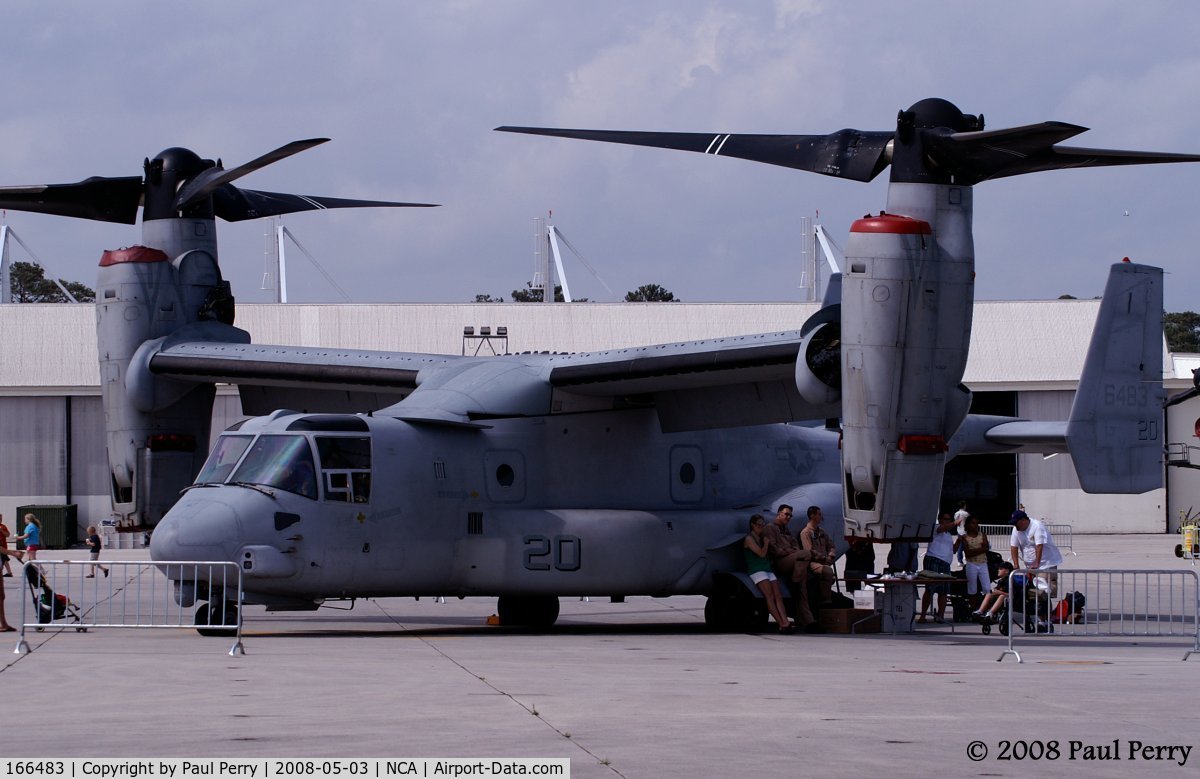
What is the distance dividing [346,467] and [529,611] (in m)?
3.82

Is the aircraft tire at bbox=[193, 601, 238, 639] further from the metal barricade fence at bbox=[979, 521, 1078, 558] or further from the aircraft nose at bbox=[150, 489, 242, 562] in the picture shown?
the metal barricade fence at bbox=[979, 521, 1078, 558]

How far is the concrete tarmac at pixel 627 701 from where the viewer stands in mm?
8031

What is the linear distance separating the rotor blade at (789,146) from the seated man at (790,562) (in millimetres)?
4402

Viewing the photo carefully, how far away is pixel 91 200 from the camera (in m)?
21.2

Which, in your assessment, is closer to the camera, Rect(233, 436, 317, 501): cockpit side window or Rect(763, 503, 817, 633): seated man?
Rect(233, 436, 317, 501): cockpit side window

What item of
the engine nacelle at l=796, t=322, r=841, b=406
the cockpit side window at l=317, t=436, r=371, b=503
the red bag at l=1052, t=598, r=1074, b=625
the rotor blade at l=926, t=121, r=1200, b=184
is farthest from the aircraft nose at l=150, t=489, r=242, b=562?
the red bag at l=1052, t=598, r=1074, b=625

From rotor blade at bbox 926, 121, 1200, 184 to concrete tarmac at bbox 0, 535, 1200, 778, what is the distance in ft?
15.7

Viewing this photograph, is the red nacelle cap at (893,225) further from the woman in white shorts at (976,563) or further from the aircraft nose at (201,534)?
the aircraft nose at (201,534)

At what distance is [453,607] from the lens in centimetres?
2452

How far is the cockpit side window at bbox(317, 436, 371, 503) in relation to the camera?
16.4m

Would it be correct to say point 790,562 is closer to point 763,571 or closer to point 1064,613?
point 763,571

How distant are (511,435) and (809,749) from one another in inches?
390

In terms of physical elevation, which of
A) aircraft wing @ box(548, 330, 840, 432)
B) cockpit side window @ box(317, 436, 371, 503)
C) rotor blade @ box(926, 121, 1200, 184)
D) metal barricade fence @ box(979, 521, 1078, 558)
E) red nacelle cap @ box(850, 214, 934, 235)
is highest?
rotor blade @ box(926, 121, 1200, 184)

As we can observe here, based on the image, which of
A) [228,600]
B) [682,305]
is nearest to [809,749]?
[228,600]
